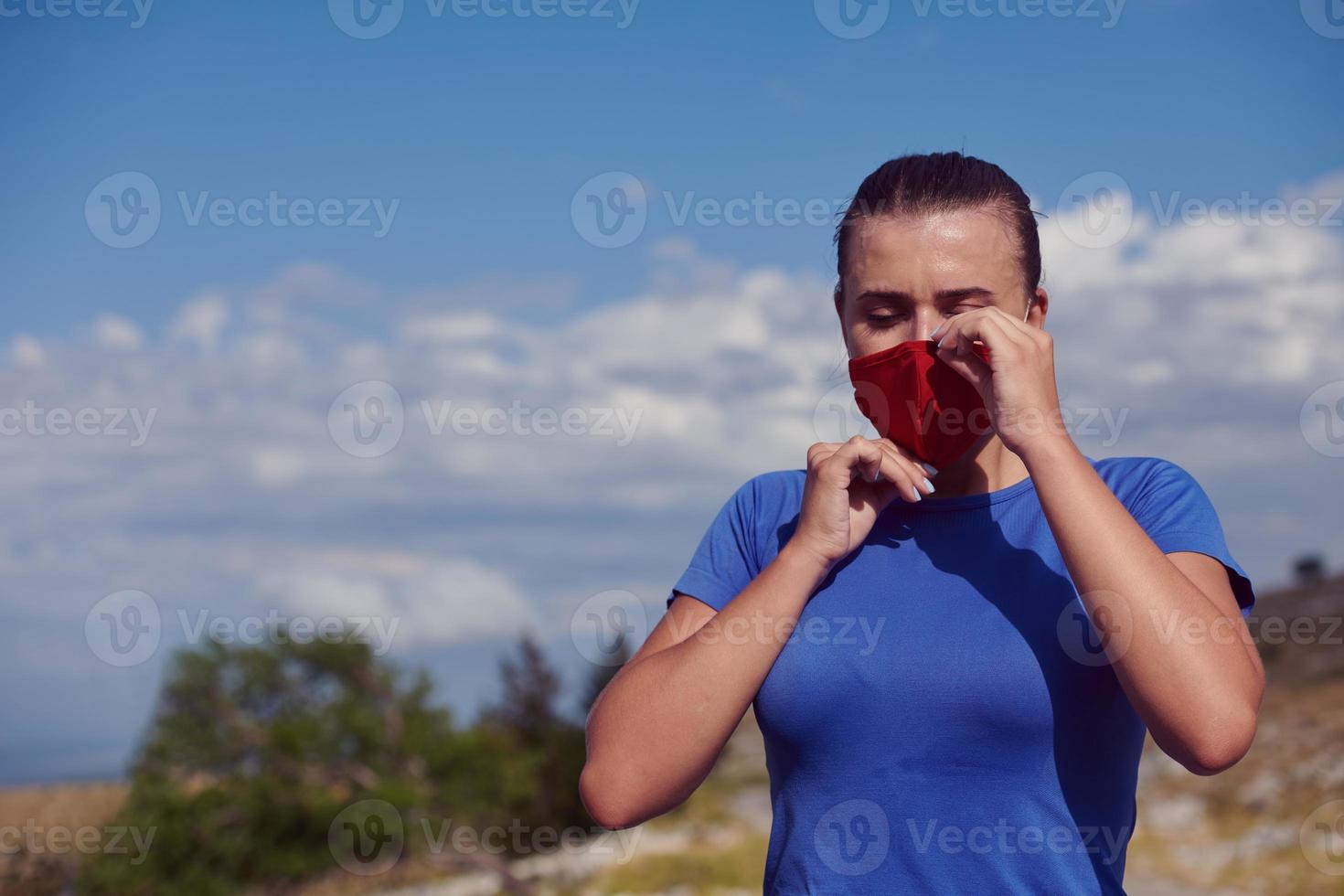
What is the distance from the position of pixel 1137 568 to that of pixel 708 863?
19401 mm

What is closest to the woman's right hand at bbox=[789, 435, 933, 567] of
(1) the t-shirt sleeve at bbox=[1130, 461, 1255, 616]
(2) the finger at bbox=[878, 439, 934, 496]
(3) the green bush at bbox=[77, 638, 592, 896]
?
(2) the finger at bbox=[878, 439, 934, 496]

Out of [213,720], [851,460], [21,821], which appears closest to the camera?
[851,460]

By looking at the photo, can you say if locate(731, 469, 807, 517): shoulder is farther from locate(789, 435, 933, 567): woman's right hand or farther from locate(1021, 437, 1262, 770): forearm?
locate(1021, 437, 1262, 770): forearm

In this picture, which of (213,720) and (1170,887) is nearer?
(1170,887)

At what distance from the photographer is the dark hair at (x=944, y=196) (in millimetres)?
2324

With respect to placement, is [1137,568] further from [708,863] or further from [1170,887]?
[708,863]

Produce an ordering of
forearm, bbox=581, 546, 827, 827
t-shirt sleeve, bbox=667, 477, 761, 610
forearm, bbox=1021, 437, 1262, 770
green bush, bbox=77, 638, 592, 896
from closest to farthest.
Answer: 1. forearm, bbox=1021, 437, 1262, 770
2. forearm, bbox=581, 546, 827, 827
3. t-shirt sleeve, bbox=667, 477, 761, 610
4. green bush, bbox=77, 638, 592, 896

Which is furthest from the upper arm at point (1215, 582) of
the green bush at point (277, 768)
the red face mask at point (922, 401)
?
the green bush at point (277, 768)

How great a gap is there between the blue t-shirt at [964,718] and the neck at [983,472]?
0.19 ft

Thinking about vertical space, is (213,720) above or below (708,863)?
above

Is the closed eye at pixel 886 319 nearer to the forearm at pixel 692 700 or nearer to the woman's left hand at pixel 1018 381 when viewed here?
the woman's left hand at pixel 1018 381

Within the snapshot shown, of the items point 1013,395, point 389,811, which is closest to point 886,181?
point 1013,395

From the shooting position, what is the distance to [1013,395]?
2.07 metres

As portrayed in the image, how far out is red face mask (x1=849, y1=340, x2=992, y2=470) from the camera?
7.34 ft
